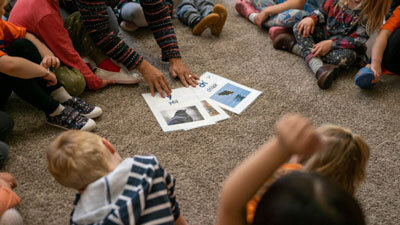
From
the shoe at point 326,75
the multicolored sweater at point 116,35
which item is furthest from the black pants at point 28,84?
the shoe at point 326,75

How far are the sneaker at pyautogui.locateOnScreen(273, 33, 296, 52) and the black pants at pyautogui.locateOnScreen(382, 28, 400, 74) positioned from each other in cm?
41

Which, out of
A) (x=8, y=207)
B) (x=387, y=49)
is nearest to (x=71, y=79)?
(x=8, y=207)

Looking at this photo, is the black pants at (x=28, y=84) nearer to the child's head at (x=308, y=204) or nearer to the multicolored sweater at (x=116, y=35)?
→ the multicolored sweater at (x=116, y=35)

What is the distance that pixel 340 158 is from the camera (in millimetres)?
621

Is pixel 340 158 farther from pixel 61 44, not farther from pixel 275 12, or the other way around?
pixel 275 12

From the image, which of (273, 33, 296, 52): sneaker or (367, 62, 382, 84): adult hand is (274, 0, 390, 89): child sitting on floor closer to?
(273, 33, 296, 52): sneaker

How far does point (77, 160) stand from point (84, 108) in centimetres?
66

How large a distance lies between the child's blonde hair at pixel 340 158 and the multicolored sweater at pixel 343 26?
977mm

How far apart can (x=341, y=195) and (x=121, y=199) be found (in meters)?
0.35

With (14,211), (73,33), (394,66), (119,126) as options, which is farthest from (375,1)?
(14,211)

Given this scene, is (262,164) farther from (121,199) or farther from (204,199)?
(204,199)

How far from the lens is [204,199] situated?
3.12 ft

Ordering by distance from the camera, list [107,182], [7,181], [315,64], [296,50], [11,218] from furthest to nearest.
A: [296,50] < [315,64] < [7,181] < [11,218] < [107,182]

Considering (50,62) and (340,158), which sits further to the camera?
(50,62)
